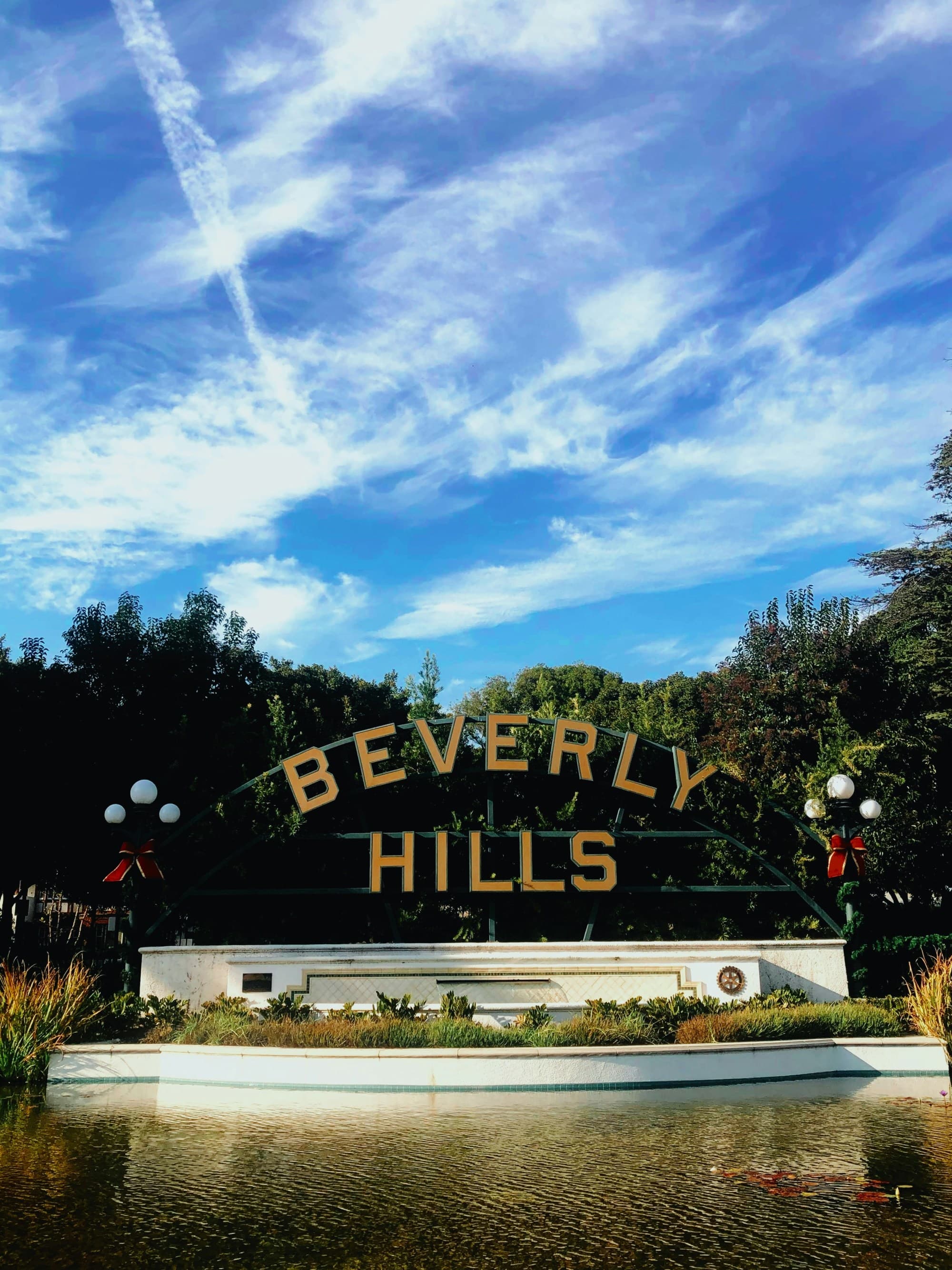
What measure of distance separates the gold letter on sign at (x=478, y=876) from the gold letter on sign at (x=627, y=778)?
11.6 feet

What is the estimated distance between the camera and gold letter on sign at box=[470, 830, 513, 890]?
23.5 meters

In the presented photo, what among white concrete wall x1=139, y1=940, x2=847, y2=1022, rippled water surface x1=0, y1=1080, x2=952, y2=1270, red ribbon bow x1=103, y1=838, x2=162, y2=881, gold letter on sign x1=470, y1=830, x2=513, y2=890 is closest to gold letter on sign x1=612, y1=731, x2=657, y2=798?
gold letter on sign x1=470, y1=830, x2=513, y2=890

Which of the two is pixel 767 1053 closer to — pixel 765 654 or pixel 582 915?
pixel 582 915

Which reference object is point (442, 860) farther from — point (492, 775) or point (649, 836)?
point (649, 836)

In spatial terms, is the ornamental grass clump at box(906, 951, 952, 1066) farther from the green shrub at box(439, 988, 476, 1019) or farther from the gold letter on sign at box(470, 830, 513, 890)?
the gold letter on sign at box(470, 830, 513, 890)

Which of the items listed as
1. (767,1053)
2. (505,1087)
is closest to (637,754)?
(767,1053)

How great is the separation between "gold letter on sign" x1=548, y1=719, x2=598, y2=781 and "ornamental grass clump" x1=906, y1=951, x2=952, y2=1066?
846 cm

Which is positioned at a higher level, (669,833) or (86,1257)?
(669,833)

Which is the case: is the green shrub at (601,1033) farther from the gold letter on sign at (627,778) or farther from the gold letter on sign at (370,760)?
the gold letter on sign at (370,760)

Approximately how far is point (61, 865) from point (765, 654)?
21.7 metres

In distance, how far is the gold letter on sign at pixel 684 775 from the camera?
2420 centimetres

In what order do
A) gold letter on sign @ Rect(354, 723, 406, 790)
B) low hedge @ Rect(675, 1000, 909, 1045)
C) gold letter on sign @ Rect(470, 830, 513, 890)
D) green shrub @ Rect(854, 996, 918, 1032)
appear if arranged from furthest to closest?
gold letter on sign @ Rect(354, 723, 406, 790) → gold letter on sign @ Rect(470, 830, 513, 890) → green shrub @ Rect(854, 996, 918, 1032) → low hedge @ Rect(675, 1000, 909, 1045)

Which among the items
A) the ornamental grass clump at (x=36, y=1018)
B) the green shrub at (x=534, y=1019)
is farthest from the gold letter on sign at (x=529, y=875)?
the ornamental grass clump at (x=36, y=1018)

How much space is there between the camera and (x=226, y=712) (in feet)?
112
